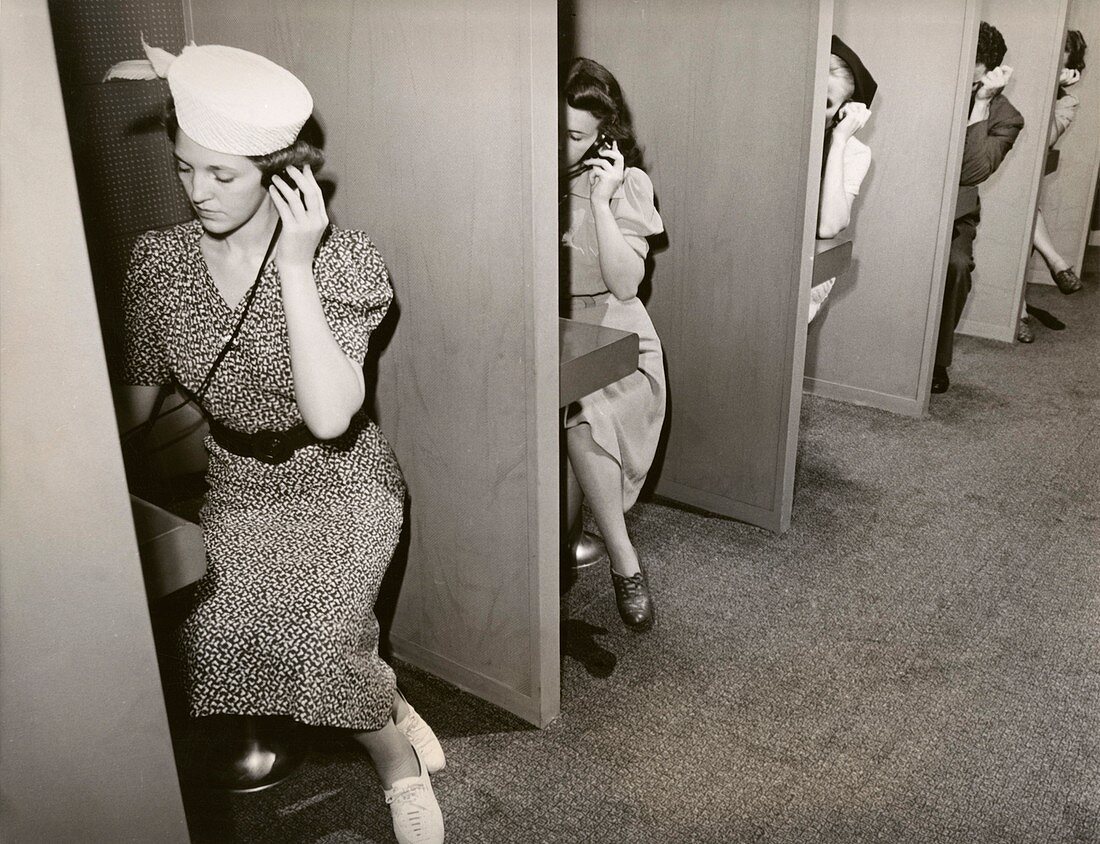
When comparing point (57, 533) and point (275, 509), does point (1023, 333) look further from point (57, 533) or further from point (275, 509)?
point (57, 533)

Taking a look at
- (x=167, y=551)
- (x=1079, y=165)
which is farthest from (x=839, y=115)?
(x=1079, y=165)

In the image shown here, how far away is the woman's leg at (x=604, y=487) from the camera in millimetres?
2314

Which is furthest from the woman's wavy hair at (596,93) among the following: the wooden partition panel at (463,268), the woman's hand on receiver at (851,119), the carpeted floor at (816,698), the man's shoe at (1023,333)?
the man's shoe at (1023,333)

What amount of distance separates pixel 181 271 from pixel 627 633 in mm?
1289

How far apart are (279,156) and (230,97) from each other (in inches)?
4.5

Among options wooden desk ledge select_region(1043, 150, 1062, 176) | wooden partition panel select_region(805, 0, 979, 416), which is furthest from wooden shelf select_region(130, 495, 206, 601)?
wooden desk ledge select_region(1043, 150, 1062, 176)

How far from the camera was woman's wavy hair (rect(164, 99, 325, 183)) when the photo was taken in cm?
149

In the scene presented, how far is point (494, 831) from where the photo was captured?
1.67 metres

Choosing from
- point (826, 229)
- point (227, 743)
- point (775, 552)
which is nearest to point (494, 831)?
point (227, 743)

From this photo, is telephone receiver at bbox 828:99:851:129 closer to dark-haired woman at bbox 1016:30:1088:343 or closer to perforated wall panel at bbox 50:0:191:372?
dark-haired woman at bbox 1016:30:1088:343

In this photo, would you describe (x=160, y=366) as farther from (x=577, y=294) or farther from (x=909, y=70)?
(x=909, y=70)

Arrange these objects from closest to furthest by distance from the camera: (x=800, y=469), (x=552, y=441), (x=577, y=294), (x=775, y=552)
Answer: (x=552, y=441) < (x=577, y=294) < (x=775, y=552) < (x=800, y=469)

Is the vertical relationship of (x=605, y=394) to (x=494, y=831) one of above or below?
above

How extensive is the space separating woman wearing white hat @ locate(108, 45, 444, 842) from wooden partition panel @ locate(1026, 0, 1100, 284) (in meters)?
4.52
